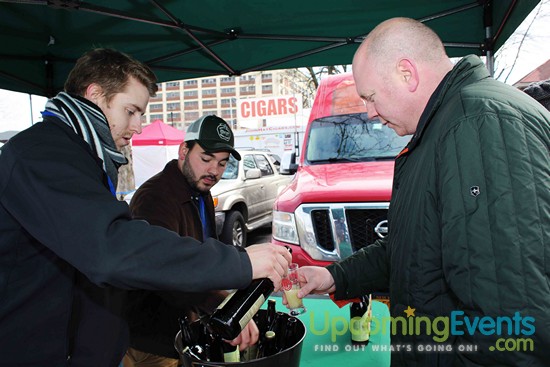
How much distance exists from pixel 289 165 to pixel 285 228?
7.41ft

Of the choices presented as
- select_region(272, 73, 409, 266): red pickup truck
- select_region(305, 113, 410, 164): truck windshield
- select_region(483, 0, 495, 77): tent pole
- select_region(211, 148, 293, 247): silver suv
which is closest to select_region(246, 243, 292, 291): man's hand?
select_region(483, 0, 495, 77): tent pole

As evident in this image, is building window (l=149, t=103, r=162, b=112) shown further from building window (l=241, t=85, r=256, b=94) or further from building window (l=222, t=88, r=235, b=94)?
building window (l=241, t=85, r=256, b=94)

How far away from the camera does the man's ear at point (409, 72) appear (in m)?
1.48

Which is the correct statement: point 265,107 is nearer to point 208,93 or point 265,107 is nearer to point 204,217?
point 204,217

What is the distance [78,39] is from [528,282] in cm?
377

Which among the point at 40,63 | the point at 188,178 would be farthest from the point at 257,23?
the point at 40,63

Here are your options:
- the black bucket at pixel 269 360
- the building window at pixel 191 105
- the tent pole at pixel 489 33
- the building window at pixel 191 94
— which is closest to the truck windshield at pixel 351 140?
the tent pole at pixel 489 33

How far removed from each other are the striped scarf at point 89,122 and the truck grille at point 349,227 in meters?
2.73

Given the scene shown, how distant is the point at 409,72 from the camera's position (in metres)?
1.49

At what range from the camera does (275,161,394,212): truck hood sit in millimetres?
3898

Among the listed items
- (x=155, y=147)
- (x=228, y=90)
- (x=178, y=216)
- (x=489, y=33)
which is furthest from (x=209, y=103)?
(x=178, y=216)

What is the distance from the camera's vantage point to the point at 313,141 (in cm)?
548

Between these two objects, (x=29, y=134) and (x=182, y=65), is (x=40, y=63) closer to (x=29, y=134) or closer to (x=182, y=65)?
(x=182, y=65)

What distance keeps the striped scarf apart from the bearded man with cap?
62cm
